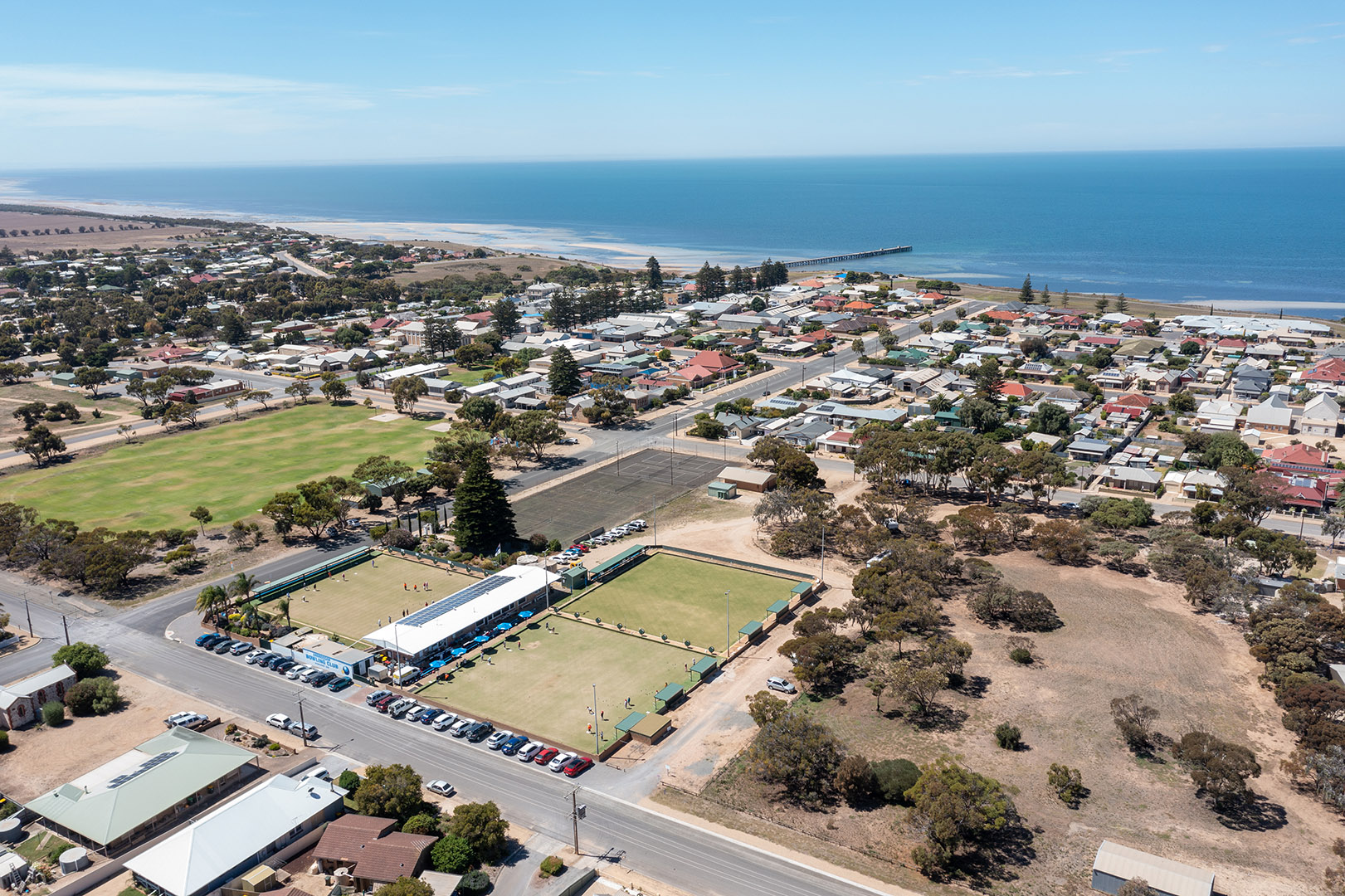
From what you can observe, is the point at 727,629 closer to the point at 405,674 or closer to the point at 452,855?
the point at 405,674

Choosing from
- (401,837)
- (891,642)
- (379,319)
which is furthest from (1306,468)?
(379,319)

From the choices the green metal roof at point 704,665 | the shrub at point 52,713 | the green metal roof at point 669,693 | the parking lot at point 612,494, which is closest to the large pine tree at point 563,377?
the parking lot at point 612,494

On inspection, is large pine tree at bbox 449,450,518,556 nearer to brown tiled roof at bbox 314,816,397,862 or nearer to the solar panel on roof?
the solar panel on roof

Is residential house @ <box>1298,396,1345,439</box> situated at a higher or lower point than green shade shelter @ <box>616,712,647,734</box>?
higher

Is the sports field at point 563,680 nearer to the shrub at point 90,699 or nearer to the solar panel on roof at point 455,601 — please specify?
the solar panel on roof at point 455,601

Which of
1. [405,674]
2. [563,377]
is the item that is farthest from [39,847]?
[563,377]

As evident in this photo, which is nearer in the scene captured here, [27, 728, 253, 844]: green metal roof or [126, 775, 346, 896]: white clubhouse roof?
[126, 775, 346, 896]: white clubhouse roof

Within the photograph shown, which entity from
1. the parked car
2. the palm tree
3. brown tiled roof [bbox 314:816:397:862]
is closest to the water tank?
brown tiled roof [bbox 314:816:397:862]
